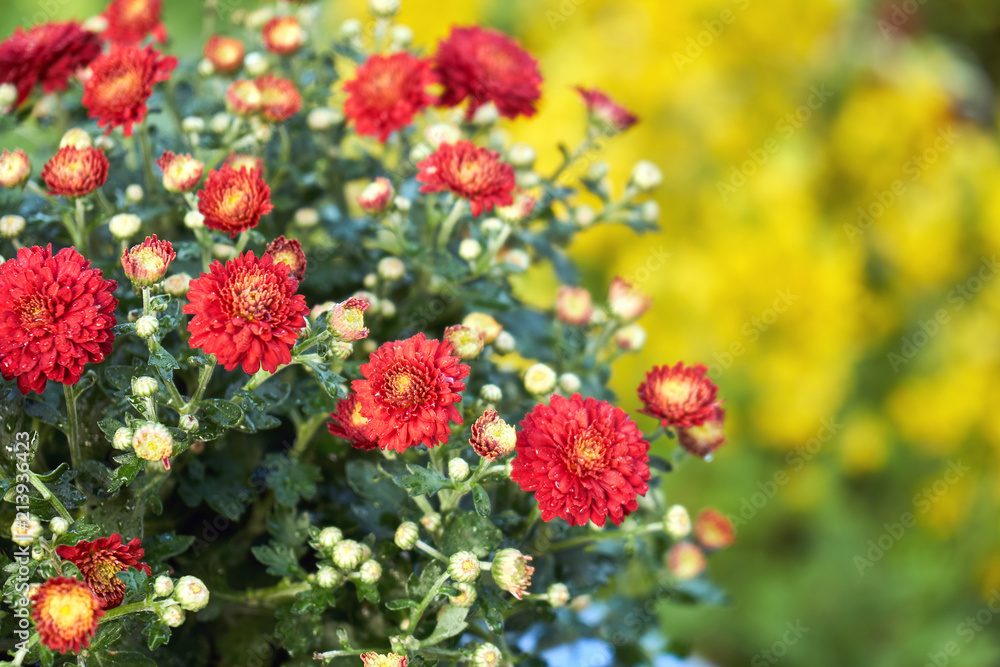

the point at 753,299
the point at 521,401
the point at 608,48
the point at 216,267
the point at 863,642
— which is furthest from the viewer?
the point at 608,48

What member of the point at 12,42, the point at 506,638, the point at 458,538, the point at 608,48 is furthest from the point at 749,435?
the point at 12,42

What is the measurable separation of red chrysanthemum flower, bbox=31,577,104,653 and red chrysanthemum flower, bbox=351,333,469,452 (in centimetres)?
15

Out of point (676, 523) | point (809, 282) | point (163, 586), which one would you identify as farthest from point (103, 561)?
point (809, 282)

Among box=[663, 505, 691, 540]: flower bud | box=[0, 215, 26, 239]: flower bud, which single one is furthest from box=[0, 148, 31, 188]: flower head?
box=[663, 505, 691, 540]: flower bud

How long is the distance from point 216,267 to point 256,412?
10 cm

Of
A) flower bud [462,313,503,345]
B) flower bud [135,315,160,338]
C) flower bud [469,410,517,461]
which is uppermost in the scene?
flower bud [469,410,517,461]

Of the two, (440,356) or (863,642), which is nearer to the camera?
(440,356)

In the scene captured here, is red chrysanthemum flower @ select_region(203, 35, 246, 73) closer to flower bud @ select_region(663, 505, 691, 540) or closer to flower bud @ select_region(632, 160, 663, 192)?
flower bud @ select_region(632, 160, 663, 192)

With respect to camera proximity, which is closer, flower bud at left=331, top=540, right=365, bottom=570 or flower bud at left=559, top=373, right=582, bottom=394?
flower bud at left=331, top=540, right=365, bottom=570

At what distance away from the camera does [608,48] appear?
5.41 ft

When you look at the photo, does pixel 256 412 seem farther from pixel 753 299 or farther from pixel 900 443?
pixel 900 443

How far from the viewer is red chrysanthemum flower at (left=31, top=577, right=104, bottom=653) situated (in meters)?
0.37

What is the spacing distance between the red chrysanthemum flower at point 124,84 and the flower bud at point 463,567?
0.34 m

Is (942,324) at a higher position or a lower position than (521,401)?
lower
